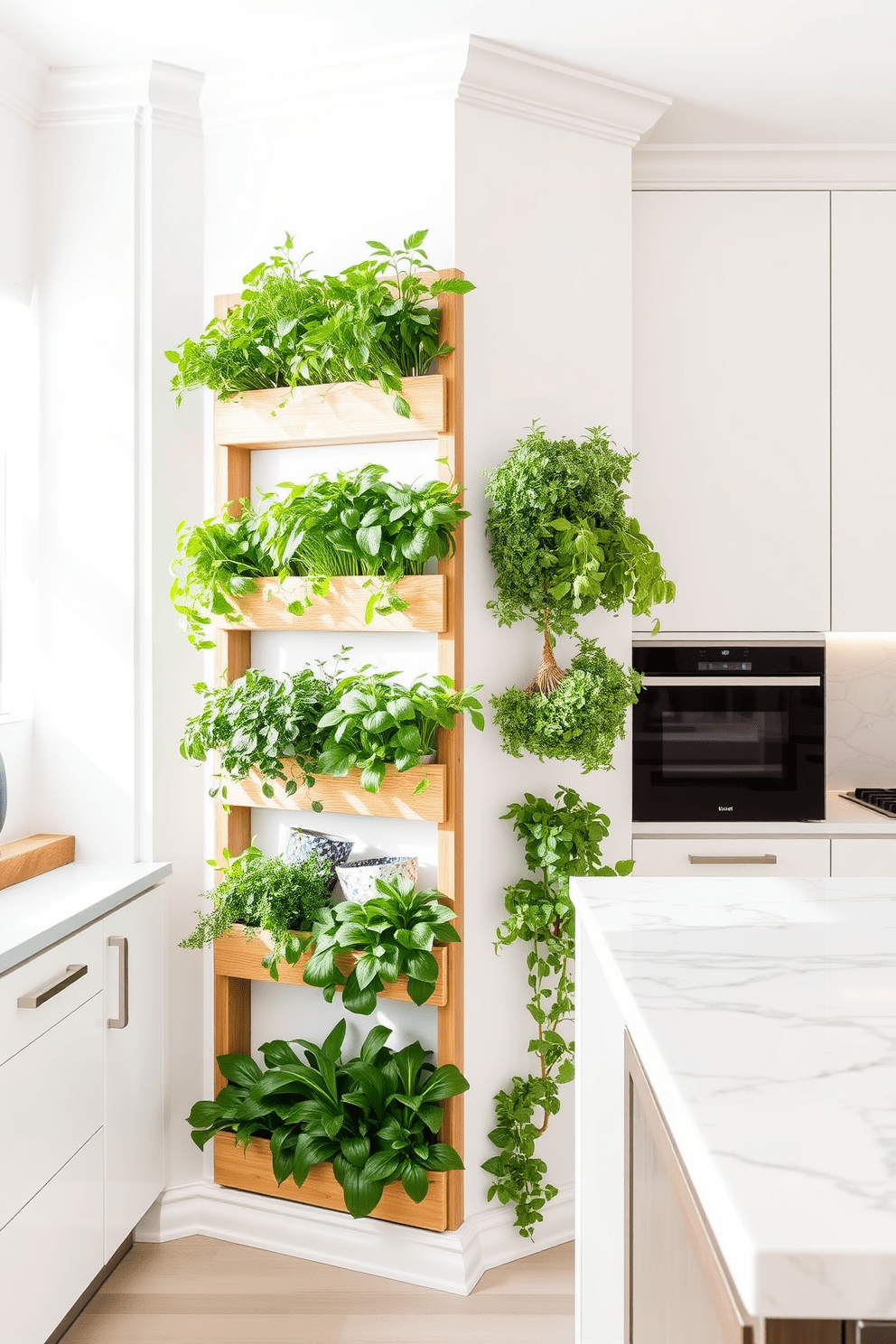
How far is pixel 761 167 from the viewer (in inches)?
110

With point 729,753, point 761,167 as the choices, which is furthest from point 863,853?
point 761,167

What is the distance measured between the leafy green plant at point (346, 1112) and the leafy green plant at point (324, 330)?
1480 millimetres

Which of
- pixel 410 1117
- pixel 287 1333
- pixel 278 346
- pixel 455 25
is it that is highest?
pixel 455 25

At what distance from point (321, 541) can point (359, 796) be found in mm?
591

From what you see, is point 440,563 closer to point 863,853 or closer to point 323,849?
point 323,849

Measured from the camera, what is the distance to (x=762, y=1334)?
24.3 inches

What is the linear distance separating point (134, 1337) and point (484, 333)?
229 cm

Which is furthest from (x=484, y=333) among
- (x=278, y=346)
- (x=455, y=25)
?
(x=455, y=25)

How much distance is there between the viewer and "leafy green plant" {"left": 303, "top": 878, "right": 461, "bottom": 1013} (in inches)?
88.1

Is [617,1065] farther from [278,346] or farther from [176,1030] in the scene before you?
[278,346]

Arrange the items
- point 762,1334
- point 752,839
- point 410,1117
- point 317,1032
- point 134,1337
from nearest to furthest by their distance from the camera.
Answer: point 762,1334 < point 134,1337 < point 410,1117 < point 317,1032 < point 752,839

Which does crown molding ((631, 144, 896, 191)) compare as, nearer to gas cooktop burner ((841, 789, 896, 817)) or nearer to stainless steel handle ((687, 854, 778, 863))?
gas cooktop burner ((841, 789, 896, 817))

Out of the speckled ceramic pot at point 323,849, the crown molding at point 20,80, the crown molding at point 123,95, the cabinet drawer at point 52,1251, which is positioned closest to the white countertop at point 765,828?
the speckled ceramic pot at point 323,849

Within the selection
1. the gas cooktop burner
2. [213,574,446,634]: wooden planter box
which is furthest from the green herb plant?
the gas cooktop burner
